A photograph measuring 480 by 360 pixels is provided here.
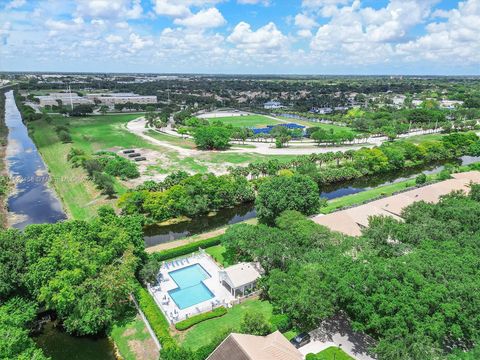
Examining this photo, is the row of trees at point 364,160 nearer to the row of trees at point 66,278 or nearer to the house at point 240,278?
the house at point 240,278

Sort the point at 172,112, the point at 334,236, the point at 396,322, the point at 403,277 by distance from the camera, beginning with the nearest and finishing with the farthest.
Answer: the point at 396,322, the point at 403,277, the point at 334,236, the point at 172,112

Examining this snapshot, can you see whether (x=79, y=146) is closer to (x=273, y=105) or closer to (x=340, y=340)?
(x=340, y=340)

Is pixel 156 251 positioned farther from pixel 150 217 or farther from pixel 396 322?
pixel 396 322

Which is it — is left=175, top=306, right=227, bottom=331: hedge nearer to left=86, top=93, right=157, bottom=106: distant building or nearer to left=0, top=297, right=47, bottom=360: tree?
left=0, top=297, right=47, bottom=360: tree

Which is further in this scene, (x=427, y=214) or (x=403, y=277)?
(x=427, y=214)

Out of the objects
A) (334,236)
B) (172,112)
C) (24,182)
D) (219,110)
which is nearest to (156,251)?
(334,236)

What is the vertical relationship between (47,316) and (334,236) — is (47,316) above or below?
below

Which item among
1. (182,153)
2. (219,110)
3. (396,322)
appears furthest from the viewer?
(219,110)
